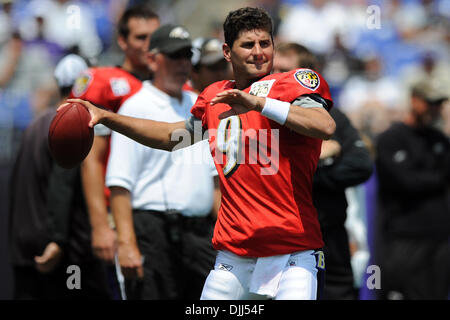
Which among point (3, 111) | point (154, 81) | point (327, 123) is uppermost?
point (3, 111)

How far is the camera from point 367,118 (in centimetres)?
1020

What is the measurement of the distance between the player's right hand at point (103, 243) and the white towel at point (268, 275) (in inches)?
74.1

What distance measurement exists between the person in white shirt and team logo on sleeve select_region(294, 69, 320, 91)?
57.0 inches

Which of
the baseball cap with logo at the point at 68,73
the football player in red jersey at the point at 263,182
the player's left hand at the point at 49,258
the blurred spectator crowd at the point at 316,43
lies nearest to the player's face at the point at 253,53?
the football player in red jersey at the point at 263,182

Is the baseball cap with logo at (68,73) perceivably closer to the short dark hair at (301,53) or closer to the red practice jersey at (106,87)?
the red practice jersey at (106,87)

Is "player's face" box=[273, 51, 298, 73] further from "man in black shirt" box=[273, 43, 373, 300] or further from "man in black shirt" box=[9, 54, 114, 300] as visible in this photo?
"man in black shirt" box=[9, 54, 114, 300]

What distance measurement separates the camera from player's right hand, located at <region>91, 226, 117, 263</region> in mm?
5020

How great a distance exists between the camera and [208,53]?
225 inches

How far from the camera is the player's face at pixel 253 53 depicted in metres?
3.51

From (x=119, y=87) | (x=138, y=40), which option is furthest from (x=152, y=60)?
(x=138, y=40)

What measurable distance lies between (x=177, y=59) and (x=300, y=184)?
181 cm

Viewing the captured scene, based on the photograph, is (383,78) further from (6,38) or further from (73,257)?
(73,257)
